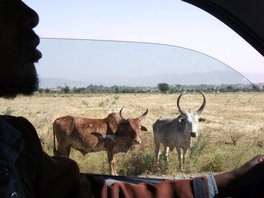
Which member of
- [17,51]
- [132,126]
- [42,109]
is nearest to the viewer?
[17,51]

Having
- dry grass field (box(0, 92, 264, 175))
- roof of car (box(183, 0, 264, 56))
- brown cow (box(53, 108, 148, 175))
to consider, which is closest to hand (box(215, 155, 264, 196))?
roof of car (box(183, 0, 264, 56))

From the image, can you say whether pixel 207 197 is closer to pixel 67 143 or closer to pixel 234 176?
pixel 234 176

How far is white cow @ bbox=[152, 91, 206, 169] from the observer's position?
11.6 meters

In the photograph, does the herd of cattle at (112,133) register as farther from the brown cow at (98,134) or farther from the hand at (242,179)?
the hand at (242,179)

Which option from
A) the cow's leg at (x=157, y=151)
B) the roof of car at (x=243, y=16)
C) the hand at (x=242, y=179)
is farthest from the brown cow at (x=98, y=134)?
the hand at (x=242, y=179)

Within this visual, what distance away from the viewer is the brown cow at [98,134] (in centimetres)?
1066

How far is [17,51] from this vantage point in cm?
146

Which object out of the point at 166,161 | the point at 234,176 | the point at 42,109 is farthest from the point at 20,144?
the point at 42,109

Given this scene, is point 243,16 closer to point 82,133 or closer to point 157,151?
point 82,133

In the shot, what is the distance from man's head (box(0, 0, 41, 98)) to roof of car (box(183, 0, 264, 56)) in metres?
0.83

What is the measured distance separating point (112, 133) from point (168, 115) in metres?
12.4

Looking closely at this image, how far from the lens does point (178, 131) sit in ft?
39.0

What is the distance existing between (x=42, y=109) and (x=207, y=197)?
26.1m

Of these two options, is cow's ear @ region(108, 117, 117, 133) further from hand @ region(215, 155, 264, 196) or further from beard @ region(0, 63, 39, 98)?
beard @ region(0, 63, 39, 98)
